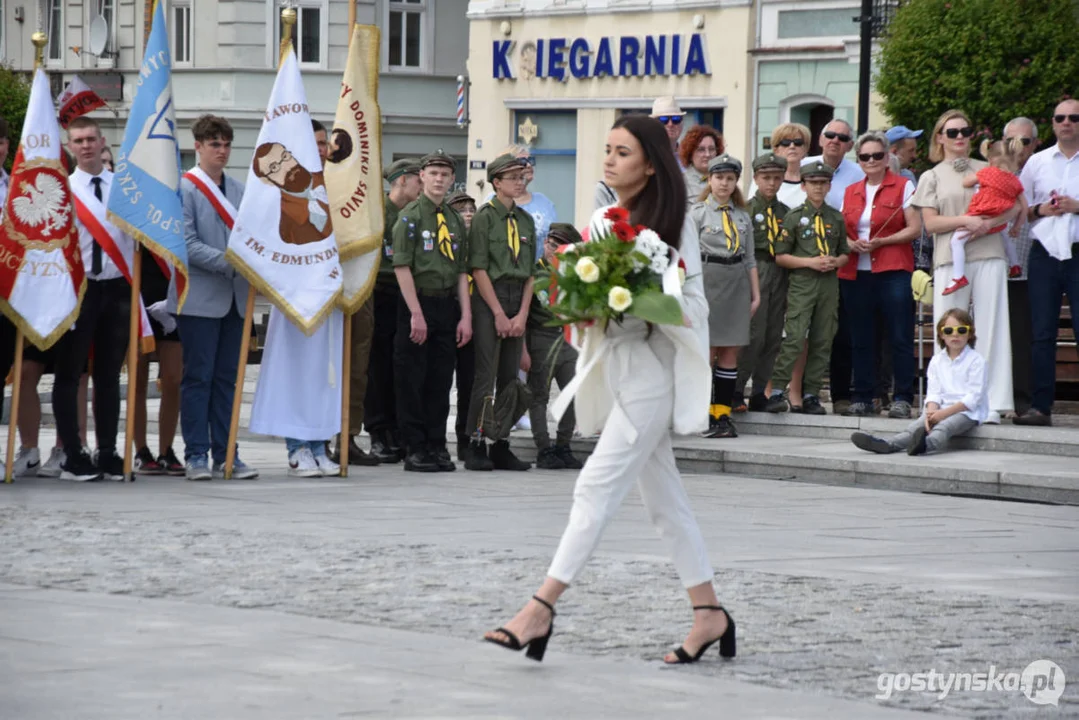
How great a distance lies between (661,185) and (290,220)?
5912 millimetres

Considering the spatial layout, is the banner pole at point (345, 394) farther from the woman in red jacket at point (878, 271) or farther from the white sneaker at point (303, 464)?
the woman in red jacket at point (878, 271)

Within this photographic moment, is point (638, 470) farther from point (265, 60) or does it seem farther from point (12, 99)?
point (12, 99)

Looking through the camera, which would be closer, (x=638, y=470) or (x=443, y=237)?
(x=638, y=470)

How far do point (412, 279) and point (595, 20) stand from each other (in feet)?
84.5

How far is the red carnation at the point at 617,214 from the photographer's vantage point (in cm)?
691

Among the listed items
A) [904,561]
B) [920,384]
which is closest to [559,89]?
[920,384]

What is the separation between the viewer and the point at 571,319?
271 inches

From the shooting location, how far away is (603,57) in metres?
38.0

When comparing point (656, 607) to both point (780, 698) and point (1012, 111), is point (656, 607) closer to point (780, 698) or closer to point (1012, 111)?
point (780, 698)

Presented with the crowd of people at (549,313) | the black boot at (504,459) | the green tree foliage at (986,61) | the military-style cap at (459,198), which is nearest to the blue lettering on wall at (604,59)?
the green tree foliage at (986,61)

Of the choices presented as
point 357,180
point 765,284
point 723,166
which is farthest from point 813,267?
point 357,180

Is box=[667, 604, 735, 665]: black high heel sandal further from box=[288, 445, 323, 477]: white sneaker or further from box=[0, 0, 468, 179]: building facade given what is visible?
box=[0, 0, 468, 179]: building facade

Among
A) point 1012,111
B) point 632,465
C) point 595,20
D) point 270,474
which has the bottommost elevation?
point 270,474

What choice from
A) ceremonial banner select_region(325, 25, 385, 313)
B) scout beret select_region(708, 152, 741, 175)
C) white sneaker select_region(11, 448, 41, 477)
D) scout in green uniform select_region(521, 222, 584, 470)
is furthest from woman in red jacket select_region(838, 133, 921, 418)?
white sneaker select_region(11, 448, 41, 477)
